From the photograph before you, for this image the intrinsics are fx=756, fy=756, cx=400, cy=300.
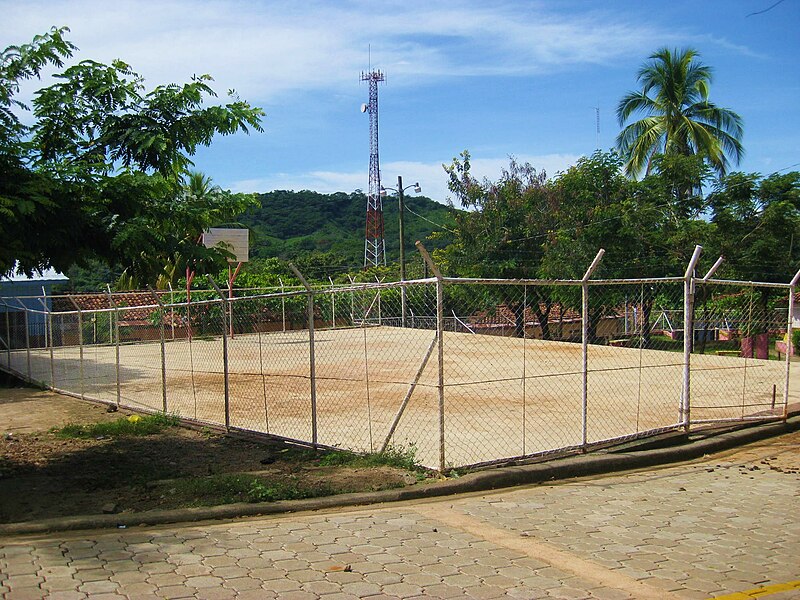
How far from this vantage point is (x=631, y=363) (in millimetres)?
16734

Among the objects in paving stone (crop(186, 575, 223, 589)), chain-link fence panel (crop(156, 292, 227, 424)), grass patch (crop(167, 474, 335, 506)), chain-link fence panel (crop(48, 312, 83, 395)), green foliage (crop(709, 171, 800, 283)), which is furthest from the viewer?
green foliage (crop(709, 171, 800, 283))

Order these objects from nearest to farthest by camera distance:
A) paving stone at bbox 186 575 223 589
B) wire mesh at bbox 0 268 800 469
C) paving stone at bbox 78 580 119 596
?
paving stone at bbox 78 580 119 596 → paving stone at bbox 186 575 223 589 → wire mesh at bbox 0 268 800 469

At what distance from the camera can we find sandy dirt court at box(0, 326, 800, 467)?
1008cm

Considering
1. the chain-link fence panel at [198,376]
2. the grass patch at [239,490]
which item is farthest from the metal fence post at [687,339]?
the chain-link fence panel at [198,376]

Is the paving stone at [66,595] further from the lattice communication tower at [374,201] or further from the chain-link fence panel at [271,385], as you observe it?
the lattice communication tower at [374,201]

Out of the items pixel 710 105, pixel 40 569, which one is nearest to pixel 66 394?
pixel 40 569

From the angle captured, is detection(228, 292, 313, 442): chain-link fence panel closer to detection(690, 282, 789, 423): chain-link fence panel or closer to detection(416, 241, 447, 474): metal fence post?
detection(416, 241, 447, 474): metal fence post

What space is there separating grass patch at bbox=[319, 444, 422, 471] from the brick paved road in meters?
0.98

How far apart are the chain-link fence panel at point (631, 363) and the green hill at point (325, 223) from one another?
42978 mm

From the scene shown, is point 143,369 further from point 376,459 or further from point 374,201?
point 374,201

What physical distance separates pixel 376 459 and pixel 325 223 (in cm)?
6248

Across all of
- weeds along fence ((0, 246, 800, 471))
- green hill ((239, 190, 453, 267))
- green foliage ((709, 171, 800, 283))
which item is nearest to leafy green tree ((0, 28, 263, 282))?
weeds along fence ((0, 246, 800, 471))

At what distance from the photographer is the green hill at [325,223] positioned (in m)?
61.9

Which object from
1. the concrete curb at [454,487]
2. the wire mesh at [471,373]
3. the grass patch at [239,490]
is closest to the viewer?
the concrete curb at [454,487]
